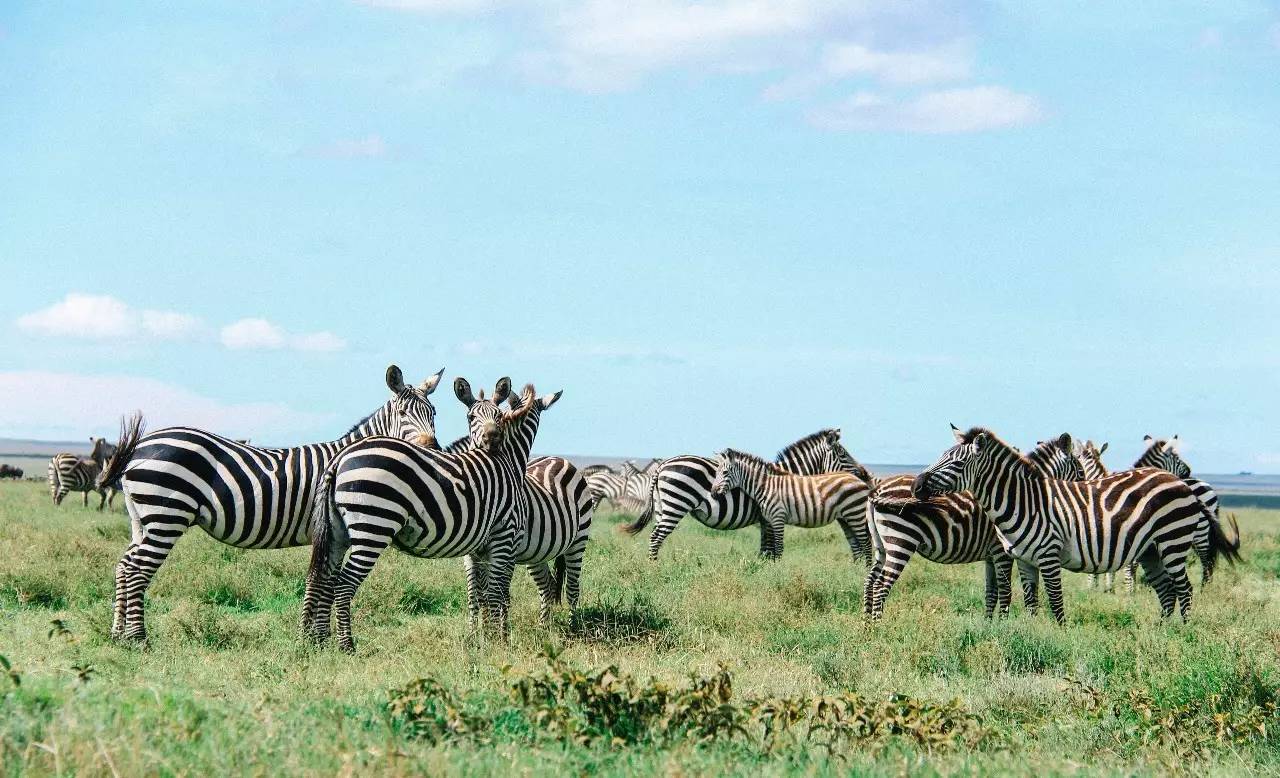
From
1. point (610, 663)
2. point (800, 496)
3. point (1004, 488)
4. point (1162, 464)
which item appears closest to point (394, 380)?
point (610, 663)

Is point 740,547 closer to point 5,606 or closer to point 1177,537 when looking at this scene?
point 1177,537

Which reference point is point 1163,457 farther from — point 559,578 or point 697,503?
point 559,578

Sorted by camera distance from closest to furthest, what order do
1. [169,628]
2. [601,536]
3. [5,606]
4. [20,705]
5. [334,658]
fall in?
[20,705] → [334,658] → [169,628] → [5,606] → [601,536]

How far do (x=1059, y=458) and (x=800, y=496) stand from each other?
15.9 feet

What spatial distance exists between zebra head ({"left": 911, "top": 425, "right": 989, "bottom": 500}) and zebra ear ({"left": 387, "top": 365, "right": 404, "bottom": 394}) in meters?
5.49

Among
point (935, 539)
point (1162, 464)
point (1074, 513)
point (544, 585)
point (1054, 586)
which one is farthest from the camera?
point (1162, 464)

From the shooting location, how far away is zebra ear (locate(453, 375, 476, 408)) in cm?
1280

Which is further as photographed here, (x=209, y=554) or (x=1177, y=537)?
(x=209, y=554)

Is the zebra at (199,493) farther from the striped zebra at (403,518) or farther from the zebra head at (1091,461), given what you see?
the zebra head at (1091,461)

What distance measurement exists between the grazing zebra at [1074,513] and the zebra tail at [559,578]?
12.4 feet

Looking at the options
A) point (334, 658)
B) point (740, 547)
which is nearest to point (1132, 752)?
point (334, 658)

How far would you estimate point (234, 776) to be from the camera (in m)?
5.06

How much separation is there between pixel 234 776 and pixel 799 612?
849 cm

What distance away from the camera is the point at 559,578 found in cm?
1323
